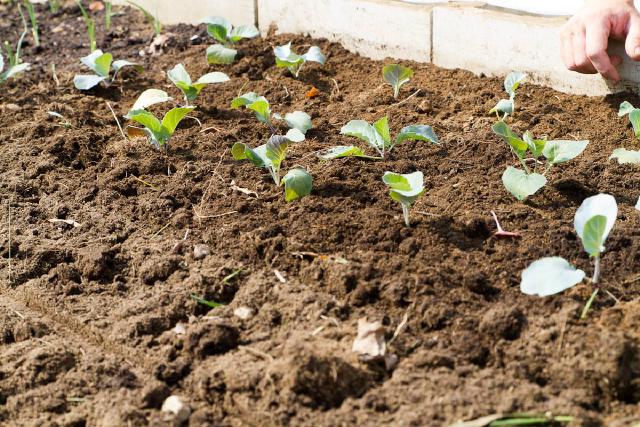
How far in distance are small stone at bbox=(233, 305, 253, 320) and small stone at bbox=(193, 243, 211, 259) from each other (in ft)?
1.01

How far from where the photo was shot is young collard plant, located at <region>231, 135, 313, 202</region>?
266 centimetres

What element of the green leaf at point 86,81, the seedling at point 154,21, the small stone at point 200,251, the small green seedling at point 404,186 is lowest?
the seedling at point 154,21

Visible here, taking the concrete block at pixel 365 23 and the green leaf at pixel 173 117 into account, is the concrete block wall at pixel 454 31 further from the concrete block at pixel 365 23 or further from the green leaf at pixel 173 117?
the green leaf at pixel 173 117

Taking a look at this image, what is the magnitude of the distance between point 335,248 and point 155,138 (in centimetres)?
102

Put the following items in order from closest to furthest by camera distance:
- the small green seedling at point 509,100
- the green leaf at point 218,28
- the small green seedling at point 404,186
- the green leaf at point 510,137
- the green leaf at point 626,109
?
the small green seedling at point 404,186, the green leaf at point 510,137, the green leaf at point 626,109, the small green seedling at point 509,100, the green leaf at point 218,28

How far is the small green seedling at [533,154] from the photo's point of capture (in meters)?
2.55

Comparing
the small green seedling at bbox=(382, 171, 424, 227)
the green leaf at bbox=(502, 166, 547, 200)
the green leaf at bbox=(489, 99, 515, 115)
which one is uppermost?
the small green seedling at bbox=(382, 171, 424, 227)

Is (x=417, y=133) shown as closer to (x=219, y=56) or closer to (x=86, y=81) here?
(x=219, y=56)

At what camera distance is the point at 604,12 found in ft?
10.3

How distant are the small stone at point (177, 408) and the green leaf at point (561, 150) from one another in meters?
1.40

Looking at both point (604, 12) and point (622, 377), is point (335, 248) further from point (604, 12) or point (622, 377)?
point (604, 12)

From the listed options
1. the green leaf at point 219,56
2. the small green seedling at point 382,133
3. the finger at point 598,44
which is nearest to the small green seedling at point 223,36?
the green leaf at point 219,56

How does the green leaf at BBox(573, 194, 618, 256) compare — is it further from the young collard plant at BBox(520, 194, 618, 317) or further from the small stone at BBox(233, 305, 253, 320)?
the small stone at BBox(233, 305, 253, 320)

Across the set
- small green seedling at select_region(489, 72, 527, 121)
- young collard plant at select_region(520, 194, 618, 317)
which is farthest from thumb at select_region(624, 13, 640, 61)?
young collard plant at select_region(520, 194, 618, 317)
